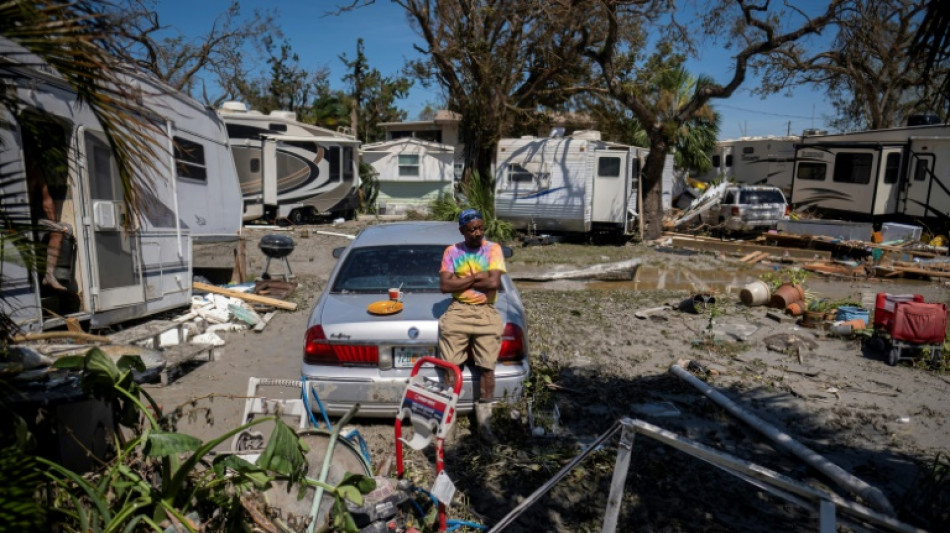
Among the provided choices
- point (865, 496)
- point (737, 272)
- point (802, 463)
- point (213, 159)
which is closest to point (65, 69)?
point (865, 496)

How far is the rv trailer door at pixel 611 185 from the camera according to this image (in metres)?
17.3

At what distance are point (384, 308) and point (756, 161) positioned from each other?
1097 inches

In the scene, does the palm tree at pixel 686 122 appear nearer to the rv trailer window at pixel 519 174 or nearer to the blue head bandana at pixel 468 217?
the rv trailer window at pixel 519 174

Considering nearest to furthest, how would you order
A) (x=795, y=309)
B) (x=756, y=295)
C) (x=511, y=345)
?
(x=511, y=345)
(x=795, y=309)
(x=756, y=295)

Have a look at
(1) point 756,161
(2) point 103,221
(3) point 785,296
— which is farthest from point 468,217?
(1) point 756,161

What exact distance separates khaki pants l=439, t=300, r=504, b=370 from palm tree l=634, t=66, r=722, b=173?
21.1 meters

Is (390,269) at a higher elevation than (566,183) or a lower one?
lower

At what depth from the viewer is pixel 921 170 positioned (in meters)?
17.5

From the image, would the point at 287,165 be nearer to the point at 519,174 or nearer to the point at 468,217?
the point at 519,174

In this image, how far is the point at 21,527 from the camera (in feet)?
6.27

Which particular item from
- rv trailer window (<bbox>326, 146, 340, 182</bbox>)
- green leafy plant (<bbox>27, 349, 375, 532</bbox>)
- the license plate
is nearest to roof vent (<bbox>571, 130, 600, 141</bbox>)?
rv trailer window (<bbox>326, 146, 340, 182</bbox>)

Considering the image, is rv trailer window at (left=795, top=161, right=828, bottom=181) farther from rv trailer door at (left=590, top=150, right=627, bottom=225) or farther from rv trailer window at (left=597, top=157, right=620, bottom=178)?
rv trailer window at (left=597, top=157, right=620, bottom=178)

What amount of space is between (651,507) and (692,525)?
261 millimetres

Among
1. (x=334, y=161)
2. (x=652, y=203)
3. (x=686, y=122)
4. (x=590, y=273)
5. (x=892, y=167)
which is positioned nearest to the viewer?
(x=590, y=273)
